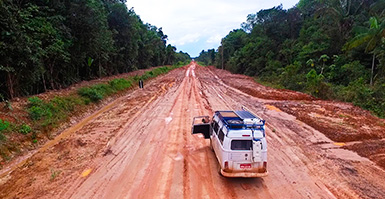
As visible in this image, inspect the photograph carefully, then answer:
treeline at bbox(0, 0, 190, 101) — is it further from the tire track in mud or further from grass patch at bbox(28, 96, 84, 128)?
the tire track in mud

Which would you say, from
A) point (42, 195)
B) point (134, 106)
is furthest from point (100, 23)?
point (42, 195)

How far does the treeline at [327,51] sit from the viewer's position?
58.4 ft

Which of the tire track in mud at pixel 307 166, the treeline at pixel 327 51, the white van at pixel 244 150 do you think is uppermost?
the treeline at pixel 327 51

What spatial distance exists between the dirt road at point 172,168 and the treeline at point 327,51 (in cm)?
826

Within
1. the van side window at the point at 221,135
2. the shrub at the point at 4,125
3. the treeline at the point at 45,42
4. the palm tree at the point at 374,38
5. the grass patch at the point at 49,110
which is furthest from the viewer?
the palm tree at the point at 374,38

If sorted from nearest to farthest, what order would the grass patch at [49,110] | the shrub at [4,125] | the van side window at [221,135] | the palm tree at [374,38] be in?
the van side window at [221,135]
the shrub at [4,125]
the grass patch at [49,110]
the palm tree at [374,38]

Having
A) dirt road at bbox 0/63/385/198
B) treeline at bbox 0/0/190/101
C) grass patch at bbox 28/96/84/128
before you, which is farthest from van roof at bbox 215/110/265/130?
treeline at bbox 0/0/190/101

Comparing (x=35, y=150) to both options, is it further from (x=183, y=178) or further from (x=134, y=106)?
(x=134, y=106)

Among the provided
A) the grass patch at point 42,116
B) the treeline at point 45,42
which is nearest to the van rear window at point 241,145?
the grass patch at point 42,116

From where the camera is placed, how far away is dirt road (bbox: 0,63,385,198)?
253 inches

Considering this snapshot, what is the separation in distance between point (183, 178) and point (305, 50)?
27189 millimetres

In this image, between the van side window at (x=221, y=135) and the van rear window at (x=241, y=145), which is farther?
the van side window at (x=221, y=135)

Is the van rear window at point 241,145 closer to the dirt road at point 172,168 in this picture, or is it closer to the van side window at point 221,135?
the van side window at point 221,135

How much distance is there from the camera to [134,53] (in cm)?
3781
